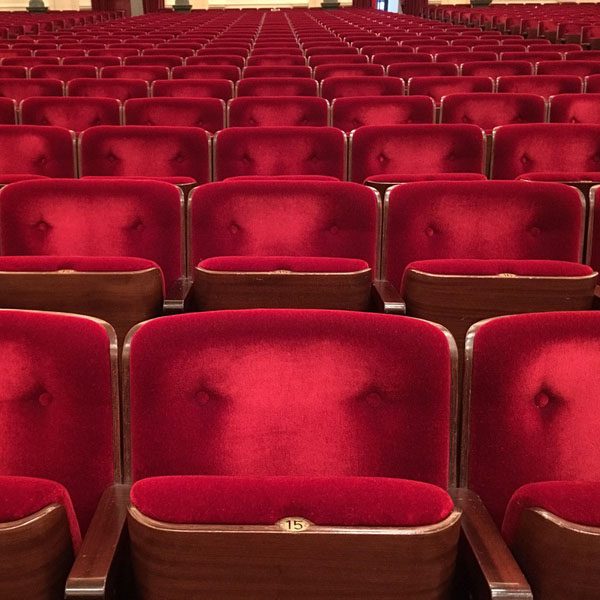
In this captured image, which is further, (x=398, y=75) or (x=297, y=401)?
(x=398, y=75)

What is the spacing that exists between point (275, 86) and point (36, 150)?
0.55 meters

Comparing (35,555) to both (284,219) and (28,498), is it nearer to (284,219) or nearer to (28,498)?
(28,498)

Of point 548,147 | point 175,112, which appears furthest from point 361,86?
point 548,147

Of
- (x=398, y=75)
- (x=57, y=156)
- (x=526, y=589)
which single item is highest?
(x=398, y=75)

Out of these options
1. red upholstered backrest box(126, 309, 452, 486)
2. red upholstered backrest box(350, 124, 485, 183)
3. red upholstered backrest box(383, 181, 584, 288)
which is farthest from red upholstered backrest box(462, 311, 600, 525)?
red upholstered backrest box(350, 124, 485, 183)

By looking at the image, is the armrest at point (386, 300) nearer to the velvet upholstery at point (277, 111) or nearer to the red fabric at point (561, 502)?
the red fabric at point (561, 502)

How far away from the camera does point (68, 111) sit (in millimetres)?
1177

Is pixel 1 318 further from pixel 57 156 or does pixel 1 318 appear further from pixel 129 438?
pixel 57 156

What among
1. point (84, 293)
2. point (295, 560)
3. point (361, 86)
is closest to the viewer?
point (295, 560)

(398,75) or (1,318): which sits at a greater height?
(398,75)

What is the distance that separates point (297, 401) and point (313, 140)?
23.5 inches

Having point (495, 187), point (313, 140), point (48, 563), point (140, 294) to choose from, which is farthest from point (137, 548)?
point (313, 140)

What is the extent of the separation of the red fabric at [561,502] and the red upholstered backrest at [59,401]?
7.6 inches

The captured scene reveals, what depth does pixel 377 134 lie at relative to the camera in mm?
946
